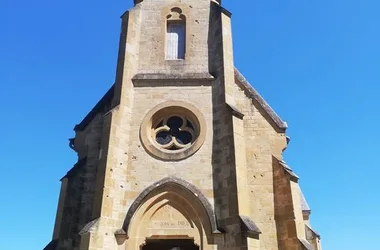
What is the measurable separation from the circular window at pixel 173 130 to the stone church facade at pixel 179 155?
37mm

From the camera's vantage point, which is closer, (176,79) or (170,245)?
(170,245)

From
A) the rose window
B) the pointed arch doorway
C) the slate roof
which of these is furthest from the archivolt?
the slate roof

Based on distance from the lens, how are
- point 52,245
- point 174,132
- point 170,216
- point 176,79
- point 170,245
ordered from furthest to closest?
point 176,79
point 170,245
point 174,132
point 52,245
point 170,216

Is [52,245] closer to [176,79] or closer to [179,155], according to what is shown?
[179,155]

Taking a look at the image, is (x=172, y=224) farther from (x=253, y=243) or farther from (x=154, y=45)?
(x=154, y=45)

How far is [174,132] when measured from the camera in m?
12.8

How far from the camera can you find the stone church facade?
10.8 meters

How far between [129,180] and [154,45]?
557cm

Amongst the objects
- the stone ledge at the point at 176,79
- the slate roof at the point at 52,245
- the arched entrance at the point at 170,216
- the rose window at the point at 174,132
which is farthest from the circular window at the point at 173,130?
the slate roof at the point at 52,245

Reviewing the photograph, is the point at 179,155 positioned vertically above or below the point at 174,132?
below

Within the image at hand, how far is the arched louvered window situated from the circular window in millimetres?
2430

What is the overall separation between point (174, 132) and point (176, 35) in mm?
4314

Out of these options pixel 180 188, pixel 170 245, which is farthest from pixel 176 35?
pixel 170 245

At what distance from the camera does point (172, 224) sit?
36.1 feet
